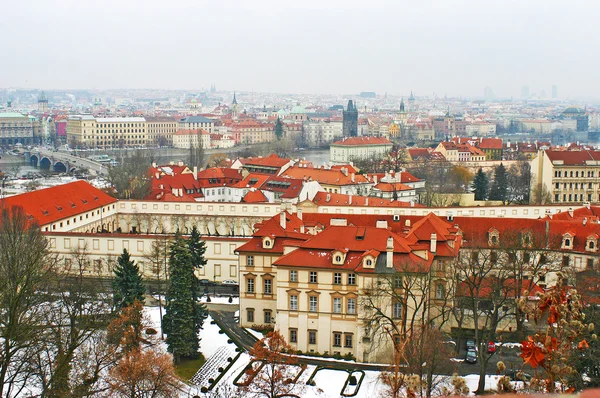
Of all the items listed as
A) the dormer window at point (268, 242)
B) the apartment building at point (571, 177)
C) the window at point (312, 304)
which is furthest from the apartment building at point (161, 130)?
the window at point (312, 304)

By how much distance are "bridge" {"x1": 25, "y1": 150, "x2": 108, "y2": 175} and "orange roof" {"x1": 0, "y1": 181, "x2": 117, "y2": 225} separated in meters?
43.7

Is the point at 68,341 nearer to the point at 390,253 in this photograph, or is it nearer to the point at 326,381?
the point at 326,381

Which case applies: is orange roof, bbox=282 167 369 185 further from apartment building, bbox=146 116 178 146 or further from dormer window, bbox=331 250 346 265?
apartment building, bbox=146 116 178 146

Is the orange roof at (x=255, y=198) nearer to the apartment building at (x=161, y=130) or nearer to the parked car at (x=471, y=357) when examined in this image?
the parked car at (x=471, y=357)

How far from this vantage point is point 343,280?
973 inches

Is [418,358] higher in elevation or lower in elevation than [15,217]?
lower

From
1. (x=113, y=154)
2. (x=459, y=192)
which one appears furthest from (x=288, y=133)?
(x=459, y=192)

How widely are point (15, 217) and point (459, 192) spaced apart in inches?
1520

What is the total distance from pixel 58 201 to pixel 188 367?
19228 mm

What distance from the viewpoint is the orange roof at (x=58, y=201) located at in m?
37.3

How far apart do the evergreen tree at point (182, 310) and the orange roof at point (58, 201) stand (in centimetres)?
1338

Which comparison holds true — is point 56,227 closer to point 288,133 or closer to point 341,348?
point 341,348

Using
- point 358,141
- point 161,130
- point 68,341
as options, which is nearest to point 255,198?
point 68,341

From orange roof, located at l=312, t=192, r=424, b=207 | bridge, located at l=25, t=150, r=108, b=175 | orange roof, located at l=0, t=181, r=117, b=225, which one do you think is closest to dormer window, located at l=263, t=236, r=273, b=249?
orange roof, located at l=0, t=181, r=117, b=225
